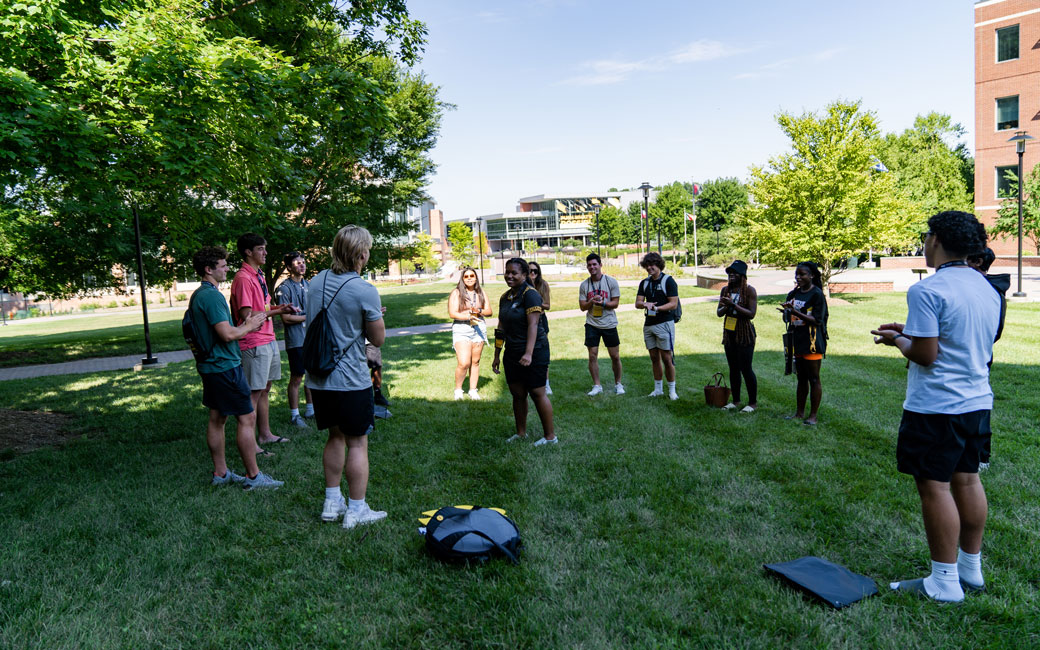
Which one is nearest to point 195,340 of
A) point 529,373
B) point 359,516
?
point 359,516

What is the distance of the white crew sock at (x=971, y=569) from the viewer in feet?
10.7

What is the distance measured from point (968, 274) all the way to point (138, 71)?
7.27 metres

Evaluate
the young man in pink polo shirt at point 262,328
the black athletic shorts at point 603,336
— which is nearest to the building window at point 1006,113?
the black athletic shorts at point 603,336

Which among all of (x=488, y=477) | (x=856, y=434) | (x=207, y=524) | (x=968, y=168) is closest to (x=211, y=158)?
(x=207, y=524)

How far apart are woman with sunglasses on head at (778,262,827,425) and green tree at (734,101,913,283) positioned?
14931mm

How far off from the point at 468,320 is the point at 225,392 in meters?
3.83

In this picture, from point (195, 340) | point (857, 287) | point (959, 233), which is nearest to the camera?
point (959, 233)

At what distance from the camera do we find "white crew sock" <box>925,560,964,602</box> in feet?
10.3

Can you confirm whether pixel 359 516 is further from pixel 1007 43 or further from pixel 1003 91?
pixel 1007 43

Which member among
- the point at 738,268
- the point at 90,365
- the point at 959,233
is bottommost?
the point at 90,365

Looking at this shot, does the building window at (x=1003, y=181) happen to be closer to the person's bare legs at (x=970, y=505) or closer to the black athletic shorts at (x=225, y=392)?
the person's bare legs at (x=970, y=505)

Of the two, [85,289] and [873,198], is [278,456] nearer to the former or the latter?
[85,289]

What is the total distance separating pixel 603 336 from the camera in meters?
8.68

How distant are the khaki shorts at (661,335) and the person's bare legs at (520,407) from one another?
2543 millimetres
